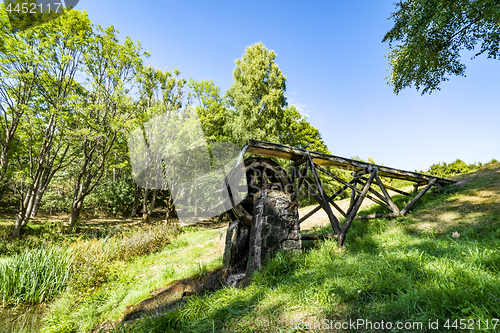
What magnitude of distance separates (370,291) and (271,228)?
2224 mm

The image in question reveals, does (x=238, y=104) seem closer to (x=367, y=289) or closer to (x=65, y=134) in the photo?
(x=65, y=134)

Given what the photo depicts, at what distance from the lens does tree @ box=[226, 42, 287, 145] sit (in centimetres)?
1609

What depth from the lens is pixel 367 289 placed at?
2.88 m

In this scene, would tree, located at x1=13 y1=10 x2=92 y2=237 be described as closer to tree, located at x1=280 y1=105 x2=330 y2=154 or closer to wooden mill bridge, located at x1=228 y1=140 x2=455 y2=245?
wooden mill bridge, located at x1=228 y1=140 x2=455 y2=245

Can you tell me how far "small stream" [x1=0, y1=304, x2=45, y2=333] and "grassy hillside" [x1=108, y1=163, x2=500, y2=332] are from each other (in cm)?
263

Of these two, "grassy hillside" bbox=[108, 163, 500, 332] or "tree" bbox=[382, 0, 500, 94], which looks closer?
"grassy hillside" bbox=[108, 163, 500, 332]

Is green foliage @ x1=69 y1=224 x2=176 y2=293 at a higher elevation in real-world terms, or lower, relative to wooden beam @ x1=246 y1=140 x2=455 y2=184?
lower

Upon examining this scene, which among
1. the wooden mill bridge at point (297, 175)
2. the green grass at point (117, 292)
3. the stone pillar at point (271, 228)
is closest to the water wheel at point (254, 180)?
the wooden mill bridge at point (297, 175)

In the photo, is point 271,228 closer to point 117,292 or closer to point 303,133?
point 117,292

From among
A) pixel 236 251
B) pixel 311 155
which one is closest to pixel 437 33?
pixel 311 155

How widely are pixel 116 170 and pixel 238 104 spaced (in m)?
14.8

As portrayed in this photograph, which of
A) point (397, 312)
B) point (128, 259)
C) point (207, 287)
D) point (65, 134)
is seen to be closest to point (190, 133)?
point (65, 134)

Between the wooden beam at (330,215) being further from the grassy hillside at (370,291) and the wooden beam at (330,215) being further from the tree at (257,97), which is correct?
the tree at (257,97)

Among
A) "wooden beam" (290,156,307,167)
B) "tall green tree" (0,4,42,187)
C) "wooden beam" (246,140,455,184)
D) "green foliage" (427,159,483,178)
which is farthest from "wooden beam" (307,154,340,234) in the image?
"green foliage" (427,159,483,178)
